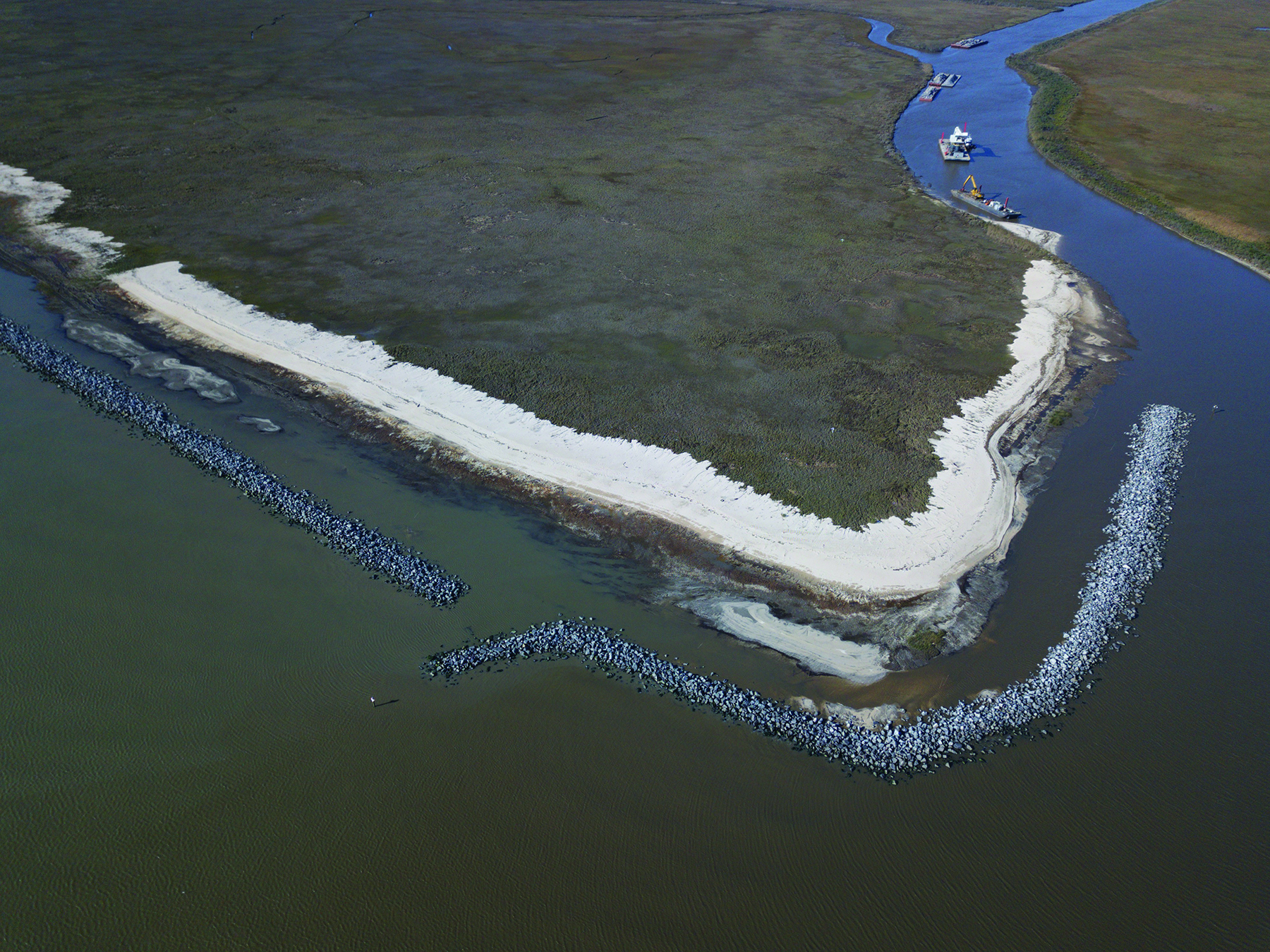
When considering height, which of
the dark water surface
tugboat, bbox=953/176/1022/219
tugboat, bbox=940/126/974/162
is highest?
tugboat, bbox=940/126/974/162

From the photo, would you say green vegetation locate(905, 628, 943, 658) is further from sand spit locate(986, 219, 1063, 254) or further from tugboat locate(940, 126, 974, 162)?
tugboat locate(940, 126, 974, 162)

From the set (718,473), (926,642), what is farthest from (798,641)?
(718,473)

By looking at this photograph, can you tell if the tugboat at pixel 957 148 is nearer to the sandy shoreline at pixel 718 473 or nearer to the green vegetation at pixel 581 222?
the green vegetation at pixel 581 222

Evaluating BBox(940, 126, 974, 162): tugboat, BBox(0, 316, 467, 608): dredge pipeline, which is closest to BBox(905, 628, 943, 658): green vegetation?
BBox(0, 316, 467, 608): dredge pipeline

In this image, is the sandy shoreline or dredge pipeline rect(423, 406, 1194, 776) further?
the sandy shoreline

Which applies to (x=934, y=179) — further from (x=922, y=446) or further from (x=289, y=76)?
(x=289, y=76)

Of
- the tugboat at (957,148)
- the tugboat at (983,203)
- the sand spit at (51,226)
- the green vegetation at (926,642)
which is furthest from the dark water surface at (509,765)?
the tugboat at (957,148)

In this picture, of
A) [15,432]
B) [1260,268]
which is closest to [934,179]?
[1260,268]
